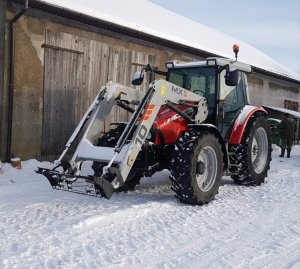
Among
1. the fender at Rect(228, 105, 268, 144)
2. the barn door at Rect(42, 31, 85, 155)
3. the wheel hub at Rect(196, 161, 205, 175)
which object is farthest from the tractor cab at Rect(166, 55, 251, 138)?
the barn door at Rect(42, 31, 85, 155)

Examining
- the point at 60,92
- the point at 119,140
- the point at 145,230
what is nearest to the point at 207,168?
the point at 119,140

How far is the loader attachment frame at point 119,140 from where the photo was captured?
5.06 m

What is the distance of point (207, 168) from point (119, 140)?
5.22ft

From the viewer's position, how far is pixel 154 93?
5.64 meters

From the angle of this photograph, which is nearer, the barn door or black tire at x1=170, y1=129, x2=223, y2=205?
black tire at x1=170, y1=129, x2=223, y2=205

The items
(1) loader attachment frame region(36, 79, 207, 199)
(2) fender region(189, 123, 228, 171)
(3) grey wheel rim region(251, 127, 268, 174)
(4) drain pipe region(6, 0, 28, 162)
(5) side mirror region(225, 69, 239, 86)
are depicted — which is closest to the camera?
(1) loader attachment frame region(36, 79, 207, 199)

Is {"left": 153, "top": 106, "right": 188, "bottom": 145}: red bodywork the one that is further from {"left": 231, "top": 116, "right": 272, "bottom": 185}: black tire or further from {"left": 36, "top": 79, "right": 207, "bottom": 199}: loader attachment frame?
{"left": 231, "top": 116, "right": 272, "bottom": 185}: black tire

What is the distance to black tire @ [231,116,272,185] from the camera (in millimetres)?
7156

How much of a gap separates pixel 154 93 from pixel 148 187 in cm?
198

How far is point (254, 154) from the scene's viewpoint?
7.67 metres

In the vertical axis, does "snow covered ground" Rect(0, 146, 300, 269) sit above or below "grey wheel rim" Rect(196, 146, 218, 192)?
below

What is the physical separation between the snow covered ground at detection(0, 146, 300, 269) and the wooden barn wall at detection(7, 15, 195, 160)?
201 centimetres

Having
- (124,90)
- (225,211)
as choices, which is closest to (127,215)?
(225,211)

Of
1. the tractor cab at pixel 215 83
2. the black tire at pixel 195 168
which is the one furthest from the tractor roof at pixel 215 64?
the black tire at pixel 195 168
